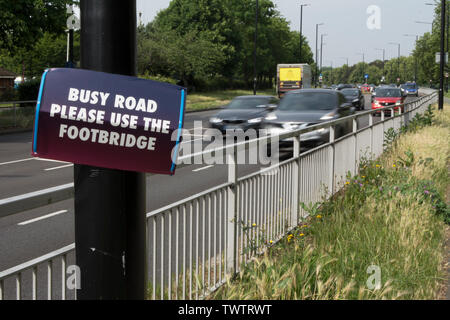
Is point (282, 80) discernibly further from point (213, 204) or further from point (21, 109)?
point (213, 204)

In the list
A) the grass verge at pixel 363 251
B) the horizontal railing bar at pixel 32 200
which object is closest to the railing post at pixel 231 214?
the grass verge at pixel 363 251

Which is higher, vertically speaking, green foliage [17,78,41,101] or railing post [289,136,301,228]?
green foliage [17,78,41,101]

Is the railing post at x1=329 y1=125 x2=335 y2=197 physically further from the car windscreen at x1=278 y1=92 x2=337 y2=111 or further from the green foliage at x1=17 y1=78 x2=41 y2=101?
the green foliage at x1=17 y1=78 x2=41 y2=101

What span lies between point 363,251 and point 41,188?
24.2 ft

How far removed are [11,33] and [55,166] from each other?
41.1 feet

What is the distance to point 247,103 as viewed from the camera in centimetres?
2183

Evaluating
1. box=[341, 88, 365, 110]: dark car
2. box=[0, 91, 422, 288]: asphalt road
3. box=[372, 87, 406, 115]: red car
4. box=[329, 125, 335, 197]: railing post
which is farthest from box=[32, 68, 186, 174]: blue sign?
box=[341, 88, 365, 110]: dark car

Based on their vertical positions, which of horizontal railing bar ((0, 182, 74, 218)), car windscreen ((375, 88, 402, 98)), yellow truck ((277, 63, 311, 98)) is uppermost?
yellow truck ((277, 63, 311, 98))

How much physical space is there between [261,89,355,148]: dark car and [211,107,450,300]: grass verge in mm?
5864

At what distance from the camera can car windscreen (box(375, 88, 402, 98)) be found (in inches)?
1470

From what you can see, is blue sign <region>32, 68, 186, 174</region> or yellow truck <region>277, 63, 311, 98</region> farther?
yellow truck <region>277, 63, 311, 98</region>

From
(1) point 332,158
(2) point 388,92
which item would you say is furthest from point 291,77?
(1) point 332,158
